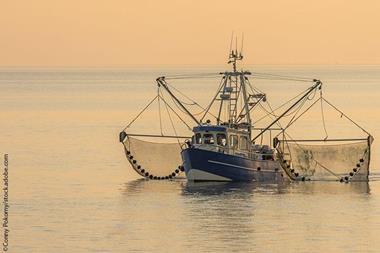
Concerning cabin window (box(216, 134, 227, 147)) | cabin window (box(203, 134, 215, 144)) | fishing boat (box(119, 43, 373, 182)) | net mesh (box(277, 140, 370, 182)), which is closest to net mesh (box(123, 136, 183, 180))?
fishing boat (box(119, 43, 373, 182))

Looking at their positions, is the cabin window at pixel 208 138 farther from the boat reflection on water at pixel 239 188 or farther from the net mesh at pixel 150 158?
the net mesh at pixel 150 158

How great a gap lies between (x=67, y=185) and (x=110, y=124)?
70213 mm

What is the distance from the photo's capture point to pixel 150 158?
311 feet

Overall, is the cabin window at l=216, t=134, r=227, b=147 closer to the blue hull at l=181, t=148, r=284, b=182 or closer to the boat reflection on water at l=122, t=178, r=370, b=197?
the blue hull at l=181, t=148, r=284, b=182

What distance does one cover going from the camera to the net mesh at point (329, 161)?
304 feet

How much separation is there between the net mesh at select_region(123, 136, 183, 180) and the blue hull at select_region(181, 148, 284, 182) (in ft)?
12.8

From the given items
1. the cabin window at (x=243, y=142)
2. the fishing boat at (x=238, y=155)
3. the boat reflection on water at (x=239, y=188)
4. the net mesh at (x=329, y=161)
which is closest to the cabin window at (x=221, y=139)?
the fishing boat at (x=238, y=155)

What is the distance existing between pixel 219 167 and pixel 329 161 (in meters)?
7.69

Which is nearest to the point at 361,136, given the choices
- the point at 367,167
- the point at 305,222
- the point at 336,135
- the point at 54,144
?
the point at 336,135

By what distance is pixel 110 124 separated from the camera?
525 feet

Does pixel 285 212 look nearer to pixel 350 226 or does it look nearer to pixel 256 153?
pixel 350 226

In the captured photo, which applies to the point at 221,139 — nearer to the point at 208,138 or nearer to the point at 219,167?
the point at 208,138

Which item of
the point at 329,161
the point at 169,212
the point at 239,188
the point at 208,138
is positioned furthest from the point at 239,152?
the point at 169,212

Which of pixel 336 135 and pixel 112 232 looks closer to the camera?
pixel 112 232
